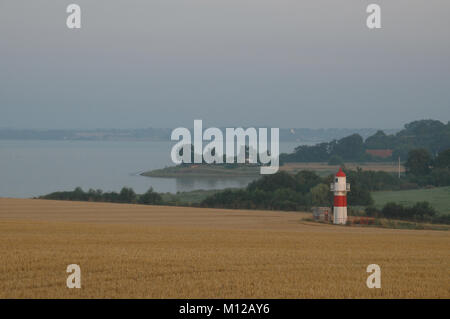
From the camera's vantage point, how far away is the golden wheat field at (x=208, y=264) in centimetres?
1142

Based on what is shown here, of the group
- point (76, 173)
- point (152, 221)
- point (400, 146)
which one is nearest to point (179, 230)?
point (152, 221)

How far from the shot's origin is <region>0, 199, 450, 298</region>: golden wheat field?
11422 millimetres

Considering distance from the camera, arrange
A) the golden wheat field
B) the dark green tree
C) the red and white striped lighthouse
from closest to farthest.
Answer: the golden wheat field, the red and white striped lighthouse, the dark green tree

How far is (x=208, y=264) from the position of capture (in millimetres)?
14430

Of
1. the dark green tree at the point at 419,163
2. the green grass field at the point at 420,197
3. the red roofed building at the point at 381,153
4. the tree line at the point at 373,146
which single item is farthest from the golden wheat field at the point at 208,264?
the red roofed building at the point at 381,153

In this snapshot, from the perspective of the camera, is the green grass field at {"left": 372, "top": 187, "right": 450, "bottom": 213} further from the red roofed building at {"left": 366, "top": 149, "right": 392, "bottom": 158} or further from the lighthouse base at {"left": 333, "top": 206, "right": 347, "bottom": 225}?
the red roofed building at {"left": 366, "top": 149, "right": 392, "bottom": 158}

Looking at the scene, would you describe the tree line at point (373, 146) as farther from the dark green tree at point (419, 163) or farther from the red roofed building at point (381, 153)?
the dark green tree at point (419, 163)

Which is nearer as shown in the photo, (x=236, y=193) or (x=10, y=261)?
(x=10, y=261)

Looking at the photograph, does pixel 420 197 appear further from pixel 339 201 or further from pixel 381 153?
pixel 381 153

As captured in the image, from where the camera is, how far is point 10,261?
1414 centimetres

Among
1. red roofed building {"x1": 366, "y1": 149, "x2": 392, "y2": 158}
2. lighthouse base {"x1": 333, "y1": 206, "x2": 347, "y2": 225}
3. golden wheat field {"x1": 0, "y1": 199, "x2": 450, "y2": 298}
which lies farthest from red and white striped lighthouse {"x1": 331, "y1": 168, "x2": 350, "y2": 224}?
red roofed building {"x1": 366, "y1": 149, "x2": 392, "y2": 158}

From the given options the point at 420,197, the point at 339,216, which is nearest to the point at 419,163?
the point at 420,197
